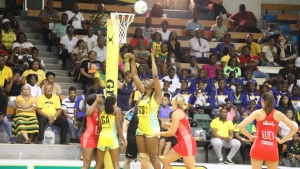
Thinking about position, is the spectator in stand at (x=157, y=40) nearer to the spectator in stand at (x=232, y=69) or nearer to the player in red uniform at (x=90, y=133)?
the spectator in stand at (x=232, y=69)

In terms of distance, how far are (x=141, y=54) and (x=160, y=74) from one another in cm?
83

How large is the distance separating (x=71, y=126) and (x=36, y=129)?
894mm

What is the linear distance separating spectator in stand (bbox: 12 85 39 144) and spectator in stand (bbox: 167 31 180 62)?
5964mm

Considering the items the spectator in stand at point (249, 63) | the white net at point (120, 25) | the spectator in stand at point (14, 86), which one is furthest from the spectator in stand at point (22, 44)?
the spectator in stand at point (249, 63)

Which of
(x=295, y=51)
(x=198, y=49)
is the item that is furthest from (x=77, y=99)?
(x=295, y=51)

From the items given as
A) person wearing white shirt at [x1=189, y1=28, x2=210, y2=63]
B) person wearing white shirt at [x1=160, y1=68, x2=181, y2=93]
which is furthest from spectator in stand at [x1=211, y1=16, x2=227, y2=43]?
person wearing white shirt at [x1=160, y1=68, x2=181, y2=93]

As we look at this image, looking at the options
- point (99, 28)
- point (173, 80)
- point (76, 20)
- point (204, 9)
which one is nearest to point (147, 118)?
point (173, 80)

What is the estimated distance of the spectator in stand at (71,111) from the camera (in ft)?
56.6

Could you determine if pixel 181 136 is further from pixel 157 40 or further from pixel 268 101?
pixel 157 40

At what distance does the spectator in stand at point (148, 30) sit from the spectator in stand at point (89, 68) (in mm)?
2822

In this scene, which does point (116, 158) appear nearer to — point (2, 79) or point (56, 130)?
point (56, 130)

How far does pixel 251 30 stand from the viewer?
80.3 ft

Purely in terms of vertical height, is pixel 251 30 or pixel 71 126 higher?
pixel 251 30

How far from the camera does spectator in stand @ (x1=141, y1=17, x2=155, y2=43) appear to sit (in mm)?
21781
